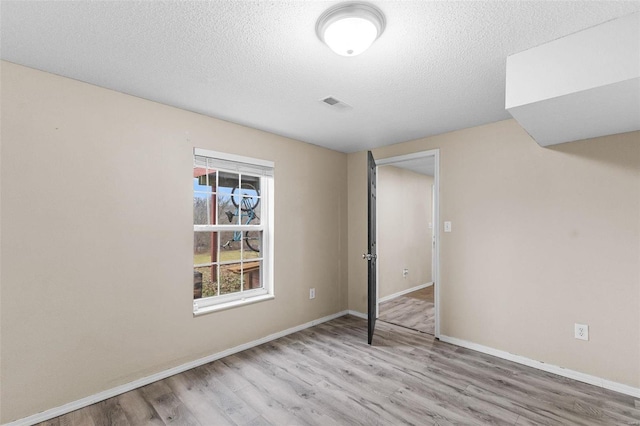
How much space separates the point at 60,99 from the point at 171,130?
2.50ft

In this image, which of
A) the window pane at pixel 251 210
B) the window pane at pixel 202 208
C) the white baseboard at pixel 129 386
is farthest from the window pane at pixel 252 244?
the white baseboard at pixel 129 386

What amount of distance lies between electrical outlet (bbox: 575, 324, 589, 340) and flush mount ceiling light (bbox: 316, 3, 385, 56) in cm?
286

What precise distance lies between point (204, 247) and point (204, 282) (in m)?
0.36

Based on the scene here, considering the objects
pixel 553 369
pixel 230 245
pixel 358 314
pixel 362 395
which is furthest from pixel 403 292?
pixel 230 245

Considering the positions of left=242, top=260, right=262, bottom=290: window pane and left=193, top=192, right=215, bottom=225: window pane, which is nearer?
left=193, top=192, right=215, bottom=225: window pane

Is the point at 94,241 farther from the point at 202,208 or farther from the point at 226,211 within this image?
the point at 226,211

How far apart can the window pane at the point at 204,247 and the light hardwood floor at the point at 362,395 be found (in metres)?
0.98

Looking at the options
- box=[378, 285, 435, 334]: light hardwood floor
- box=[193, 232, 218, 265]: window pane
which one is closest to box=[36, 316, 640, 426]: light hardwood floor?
box=[378, 285, 435, 334]: light hardwood floor

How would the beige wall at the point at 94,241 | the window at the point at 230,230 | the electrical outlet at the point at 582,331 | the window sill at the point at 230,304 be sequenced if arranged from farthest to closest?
the window at the point at 230,230 < the window sill at the point at 230,304 < the electrical outlet at the point at 582,331 < the beige wall at the point at 94,241

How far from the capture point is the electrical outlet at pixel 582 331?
2566 mm

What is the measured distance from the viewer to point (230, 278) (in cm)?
328

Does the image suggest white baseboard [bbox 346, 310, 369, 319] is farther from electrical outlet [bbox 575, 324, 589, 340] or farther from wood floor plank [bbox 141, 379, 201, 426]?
wood floor plank [bbox 141, 379, 201, 426]

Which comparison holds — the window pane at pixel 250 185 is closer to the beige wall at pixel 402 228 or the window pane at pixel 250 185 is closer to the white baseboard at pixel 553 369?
the beige wall at pixel 402 228

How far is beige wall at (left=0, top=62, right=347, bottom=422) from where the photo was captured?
201 cm
